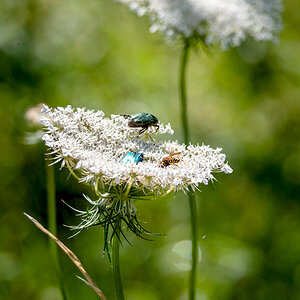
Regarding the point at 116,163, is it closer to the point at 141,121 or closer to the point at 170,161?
the point at 170,161

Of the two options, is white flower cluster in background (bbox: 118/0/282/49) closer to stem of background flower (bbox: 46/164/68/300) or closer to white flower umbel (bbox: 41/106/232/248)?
white flower umbel (bbox: 41/106/232/248)

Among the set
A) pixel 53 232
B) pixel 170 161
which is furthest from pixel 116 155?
pixel 53 232

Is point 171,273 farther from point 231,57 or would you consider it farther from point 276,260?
point 231,57

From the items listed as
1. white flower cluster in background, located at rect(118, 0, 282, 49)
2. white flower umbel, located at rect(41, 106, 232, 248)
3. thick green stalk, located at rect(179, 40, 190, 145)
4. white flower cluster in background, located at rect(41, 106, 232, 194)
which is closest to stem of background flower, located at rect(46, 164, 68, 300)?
white flower umbel, located at rect(41, 106, 232, 248)

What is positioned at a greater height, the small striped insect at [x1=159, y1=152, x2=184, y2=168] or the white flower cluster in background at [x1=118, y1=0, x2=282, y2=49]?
the white flower cluster in background at [x1=118, y1=0, x2=282, y2=49]

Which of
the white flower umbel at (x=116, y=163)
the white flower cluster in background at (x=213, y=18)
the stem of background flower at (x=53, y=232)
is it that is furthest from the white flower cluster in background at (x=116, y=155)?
the white flower cluster in background at (x=213, y=18)

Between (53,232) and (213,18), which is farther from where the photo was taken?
(213,18)
